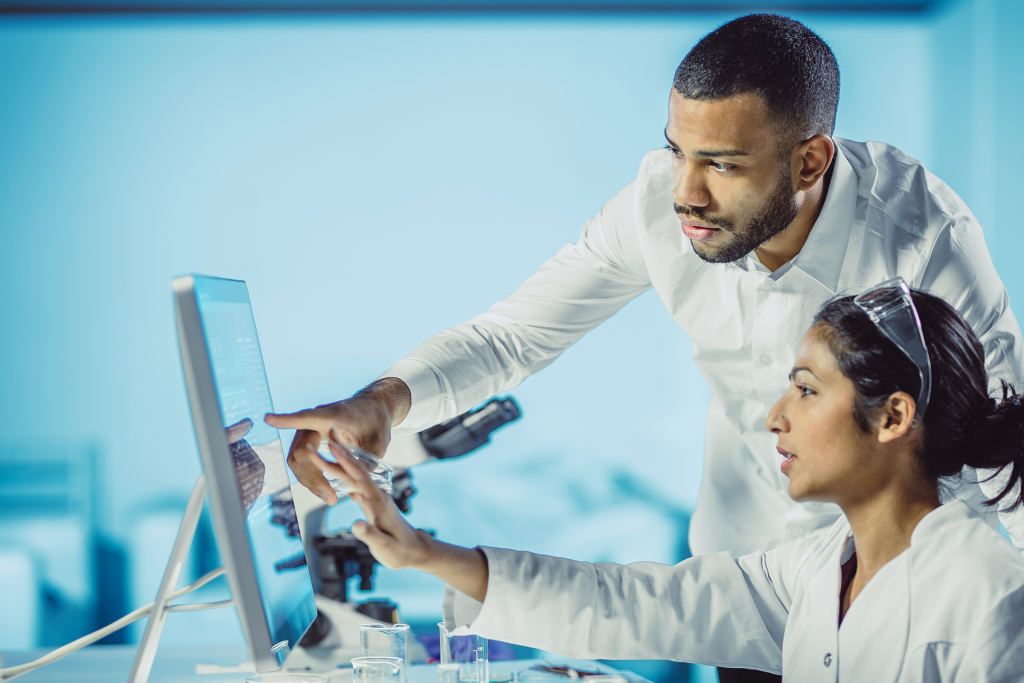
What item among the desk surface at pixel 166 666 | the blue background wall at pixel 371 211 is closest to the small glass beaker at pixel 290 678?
the desk surface at pixel 166 666

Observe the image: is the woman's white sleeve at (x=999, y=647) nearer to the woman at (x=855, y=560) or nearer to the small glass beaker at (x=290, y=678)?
the woman at (x=855, y=560)

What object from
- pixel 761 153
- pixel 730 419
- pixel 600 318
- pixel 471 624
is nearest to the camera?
pixel 471 624

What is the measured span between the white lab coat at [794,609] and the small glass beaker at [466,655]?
252mm

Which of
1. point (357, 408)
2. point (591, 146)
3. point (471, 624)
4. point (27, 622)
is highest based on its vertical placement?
point (591, 146)

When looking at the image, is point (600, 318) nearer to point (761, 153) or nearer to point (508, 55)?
point (761, 153)

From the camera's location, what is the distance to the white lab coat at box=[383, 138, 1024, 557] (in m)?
1.28

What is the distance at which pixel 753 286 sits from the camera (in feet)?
4.78

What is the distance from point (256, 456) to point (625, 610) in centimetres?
58

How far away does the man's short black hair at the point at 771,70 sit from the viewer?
1.21 m

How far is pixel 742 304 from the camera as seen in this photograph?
148 cm

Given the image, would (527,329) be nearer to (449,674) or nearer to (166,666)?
(449,674)

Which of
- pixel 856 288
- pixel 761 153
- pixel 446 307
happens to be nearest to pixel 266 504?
pixel 761 153

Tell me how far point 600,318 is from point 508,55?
164cm

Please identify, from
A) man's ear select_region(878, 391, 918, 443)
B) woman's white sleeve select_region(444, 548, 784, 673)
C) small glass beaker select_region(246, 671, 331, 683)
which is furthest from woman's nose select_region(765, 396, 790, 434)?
small glass beaker select_region(246, 671, 331, 683)
